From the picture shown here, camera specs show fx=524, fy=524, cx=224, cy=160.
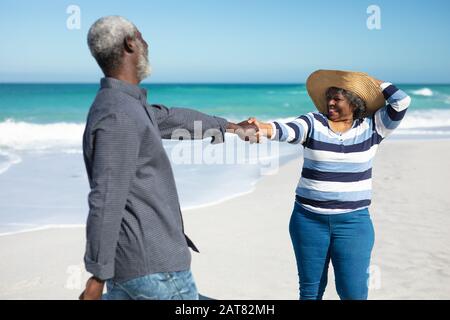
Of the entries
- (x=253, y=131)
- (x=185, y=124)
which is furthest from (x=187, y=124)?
(x=253, y=131)

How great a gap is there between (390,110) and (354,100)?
0.77 ft

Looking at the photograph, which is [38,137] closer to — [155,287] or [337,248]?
[337,248]

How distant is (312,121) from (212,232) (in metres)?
3.08

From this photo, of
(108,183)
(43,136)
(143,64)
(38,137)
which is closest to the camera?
(108,183)

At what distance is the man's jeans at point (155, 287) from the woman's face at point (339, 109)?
65.1 inches

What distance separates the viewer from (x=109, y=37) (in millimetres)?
1939

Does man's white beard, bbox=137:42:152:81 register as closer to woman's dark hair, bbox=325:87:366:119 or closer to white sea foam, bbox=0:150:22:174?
woman's dark hair, bbox=325:87:366:119

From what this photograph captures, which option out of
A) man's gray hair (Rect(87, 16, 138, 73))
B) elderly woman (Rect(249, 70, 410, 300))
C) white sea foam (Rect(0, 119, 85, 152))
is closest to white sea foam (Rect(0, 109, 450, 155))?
white sea foam (Rect(0, 119, 85, 152))

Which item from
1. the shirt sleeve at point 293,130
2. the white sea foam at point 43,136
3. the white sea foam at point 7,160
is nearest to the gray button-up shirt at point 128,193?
the shirt sleeve at point 293,130

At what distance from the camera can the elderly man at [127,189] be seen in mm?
1808

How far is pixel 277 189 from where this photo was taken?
27.1 ft

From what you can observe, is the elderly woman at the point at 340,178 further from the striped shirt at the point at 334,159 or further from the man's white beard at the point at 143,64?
the man's white beard at the point at 143,64

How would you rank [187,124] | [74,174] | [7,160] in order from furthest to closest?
1. [7,160]
2. [74,174]
3. [187,124]
